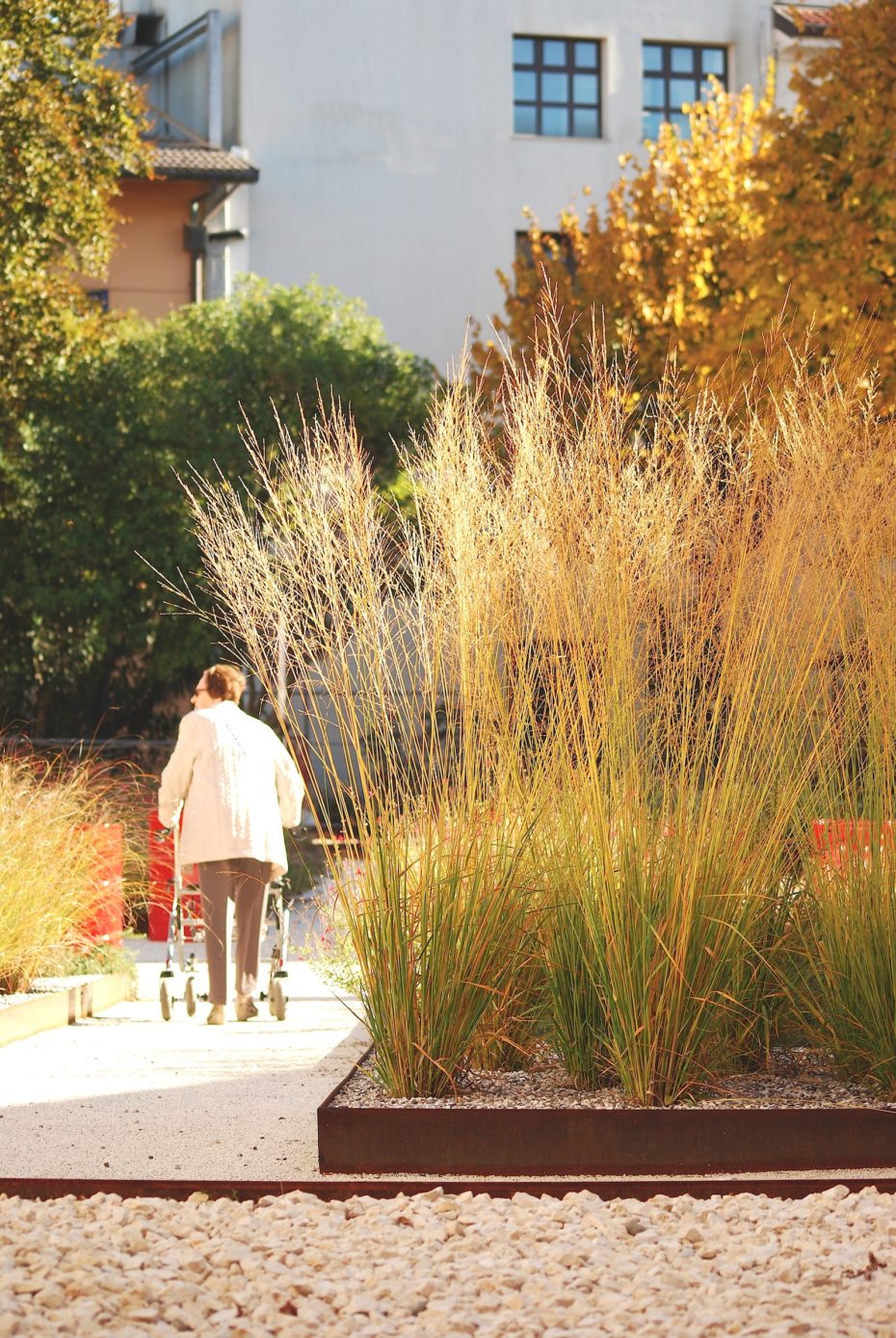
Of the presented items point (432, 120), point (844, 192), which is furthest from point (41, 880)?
point (432, 120)

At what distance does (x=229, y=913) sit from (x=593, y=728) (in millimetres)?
2976

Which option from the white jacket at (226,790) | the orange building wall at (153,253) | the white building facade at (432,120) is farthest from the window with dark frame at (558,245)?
the white jacket at (226,790)

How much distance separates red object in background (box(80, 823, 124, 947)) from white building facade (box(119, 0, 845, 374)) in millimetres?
15212

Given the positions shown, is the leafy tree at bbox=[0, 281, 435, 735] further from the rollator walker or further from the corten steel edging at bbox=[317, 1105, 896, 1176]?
the corten steel edging at bbox=[317, 1105, 896, 1176]

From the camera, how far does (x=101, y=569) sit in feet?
60.4

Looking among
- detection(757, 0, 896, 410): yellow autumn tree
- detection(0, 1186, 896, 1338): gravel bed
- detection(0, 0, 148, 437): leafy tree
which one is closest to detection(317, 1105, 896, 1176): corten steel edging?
detection(0, 1186, 896, 1338): gravel bed

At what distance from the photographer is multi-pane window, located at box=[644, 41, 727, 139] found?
81.6 feet

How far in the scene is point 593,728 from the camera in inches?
183

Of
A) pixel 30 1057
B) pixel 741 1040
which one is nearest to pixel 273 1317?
pixel 741 1040

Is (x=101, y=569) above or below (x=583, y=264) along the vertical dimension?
below

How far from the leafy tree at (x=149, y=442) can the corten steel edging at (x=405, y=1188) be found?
45.1 feet

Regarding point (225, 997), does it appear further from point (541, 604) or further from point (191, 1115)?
point (541, 604)

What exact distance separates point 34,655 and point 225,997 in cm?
1277

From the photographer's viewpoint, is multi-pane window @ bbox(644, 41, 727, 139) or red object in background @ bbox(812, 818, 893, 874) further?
multi-pane window @ bbox(644, 41, 727, 139)
